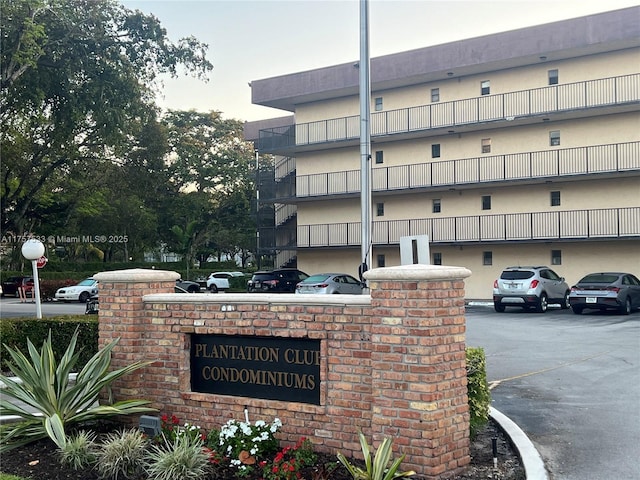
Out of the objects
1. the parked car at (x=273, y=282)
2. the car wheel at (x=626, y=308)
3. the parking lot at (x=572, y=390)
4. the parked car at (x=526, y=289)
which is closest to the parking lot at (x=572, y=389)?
the parking lot at (x=572, y=390)

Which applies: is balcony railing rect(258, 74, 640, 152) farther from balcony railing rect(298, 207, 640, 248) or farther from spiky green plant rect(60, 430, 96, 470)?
spiky green plant rect(60, 430, 96, 470)

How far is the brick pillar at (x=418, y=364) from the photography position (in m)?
6.20

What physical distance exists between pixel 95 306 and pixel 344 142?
65.0 ft

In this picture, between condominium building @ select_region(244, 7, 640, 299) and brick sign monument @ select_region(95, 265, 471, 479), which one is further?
condominium building @ select_region(244, 7, 640, 299)

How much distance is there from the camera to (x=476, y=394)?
7504 millimetres

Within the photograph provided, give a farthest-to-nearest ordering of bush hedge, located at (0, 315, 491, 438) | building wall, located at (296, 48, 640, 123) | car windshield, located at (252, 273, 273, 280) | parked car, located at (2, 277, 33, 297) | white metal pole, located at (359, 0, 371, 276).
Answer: parked car, located at (2, 277, 33, 297) < car windshield, located at (252, 273, 273, 280) < building wall, located at (296, 48, 640, 123) < white metal pole, located at (359, 0, 371, 276) < bush hedge, located at (0, 315, 491, 438)

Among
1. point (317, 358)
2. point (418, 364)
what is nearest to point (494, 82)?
point (317, 358)

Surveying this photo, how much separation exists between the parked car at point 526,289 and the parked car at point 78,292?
21100mm

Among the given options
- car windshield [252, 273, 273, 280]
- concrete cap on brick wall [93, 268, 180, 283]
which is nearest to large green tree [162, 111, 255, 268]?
car windshield [252, 273, 273, 280]

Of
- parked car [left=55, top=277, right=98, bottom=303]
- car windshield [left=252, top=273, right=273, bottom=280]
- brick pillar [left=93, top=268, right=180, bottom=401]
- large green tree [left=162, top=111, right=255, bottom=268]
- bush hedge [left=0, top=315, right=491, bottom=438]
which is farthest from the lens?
large green tree [left=162, top=111, right=255, bottom=268]

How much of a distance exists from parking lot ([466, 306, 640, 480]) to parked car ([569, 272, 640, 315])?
367cm

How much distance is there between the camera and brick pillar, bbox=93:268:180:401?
26.3 ft

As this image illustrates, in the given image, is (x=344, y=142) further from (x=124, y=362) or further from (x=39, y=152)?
(x=124, y=362)

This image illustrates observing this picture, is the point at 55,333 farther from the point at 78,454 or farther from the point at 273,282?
the point at 273,282
